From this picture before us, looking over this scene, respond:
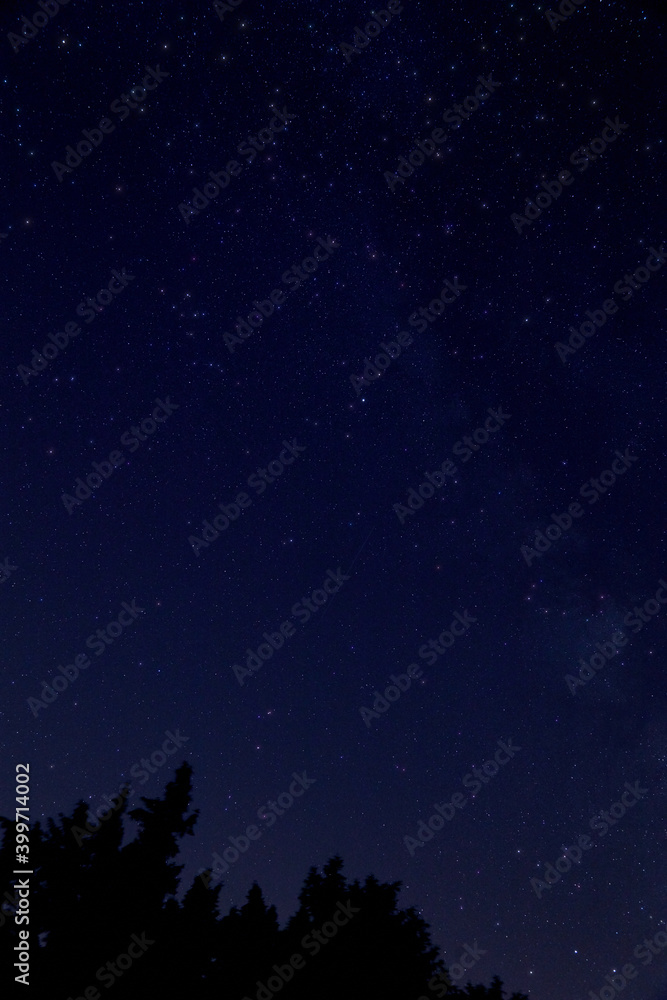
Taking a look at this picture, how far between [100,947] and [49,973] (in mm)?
929

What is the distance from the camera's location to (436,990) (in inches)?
489

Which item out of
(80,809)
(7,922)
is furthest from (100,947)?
(80,809)

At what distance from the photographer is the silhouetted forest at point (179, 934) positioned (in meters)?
12.0

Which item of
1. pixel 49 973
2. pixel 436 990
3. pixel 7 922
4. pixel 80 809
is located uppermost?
pixel 80 809

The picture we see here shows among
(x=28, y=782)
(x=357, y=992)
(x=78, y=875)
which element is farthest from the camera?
(x=78, y=875)

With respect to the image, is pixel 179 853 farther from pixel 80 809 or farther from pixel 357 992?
pixel 357 992

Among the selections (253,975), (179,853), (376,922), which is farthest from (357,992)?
(179,853)

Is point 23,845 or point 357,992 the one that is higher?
point 23,845

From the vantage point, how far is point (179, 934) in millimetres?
12664

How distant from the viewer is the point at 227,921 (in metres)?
13.3

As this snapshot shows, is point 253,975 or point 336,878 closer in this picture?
point 253,975

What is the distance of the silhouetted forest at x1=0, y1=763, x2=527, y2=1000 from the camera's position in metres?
12.0

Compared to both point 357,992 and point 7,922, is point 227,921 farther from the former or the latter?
point 7,922

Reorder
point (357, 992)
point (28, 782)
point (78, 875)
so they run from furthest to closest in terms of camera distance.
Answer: point (78, 875)
point (357, 992)
point (28, 782)
